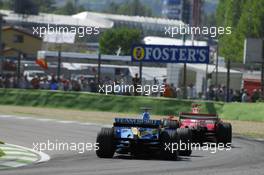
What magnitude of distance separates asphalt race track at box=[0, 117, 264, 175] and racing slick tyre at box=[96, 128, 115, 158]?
21cm

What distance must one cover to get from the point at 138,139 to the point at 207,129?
15.7 feet

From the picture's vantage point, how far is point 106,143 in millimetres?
16547

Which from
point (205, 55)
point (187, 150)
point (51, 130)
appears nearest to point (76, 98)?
point (205, 55)

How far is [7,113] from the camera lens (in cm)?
3362

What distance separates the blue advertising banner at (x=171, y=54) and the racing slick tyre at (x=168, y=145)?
18556 mm

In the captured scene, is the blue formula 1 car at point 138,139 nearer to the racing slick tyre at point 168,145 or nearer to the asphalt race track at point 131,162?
the racing slick tyre at point 168,145

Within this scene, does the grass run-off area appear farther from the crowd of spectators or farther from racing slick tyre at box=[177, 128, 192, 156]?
racing slick tyre at box=[177, 128, 192, 156]

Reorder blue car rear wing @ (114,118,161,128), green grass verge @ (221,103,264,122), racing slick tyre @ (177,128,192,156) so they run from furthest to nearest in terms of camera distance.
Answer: green grass verge @ (221,103,264,122) < racing slick tyre @ (177,128,192,156) < blue car rear wing @ (114,118,161,128)

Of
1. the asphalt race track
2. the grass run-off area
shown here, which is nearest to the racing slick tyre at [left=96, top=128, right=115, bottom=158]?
the asphalt race track

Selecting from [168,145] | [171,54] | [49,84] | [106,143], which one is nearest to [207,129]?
[168,145]

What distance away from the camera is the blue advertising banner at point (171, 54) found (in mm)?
35603

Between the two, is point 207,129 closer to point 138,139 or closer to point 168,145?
point 168,145

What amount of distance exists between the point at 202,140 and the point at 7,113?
14028 millimetres

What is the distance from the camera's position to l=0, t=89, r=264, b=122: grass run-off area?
3161cm
